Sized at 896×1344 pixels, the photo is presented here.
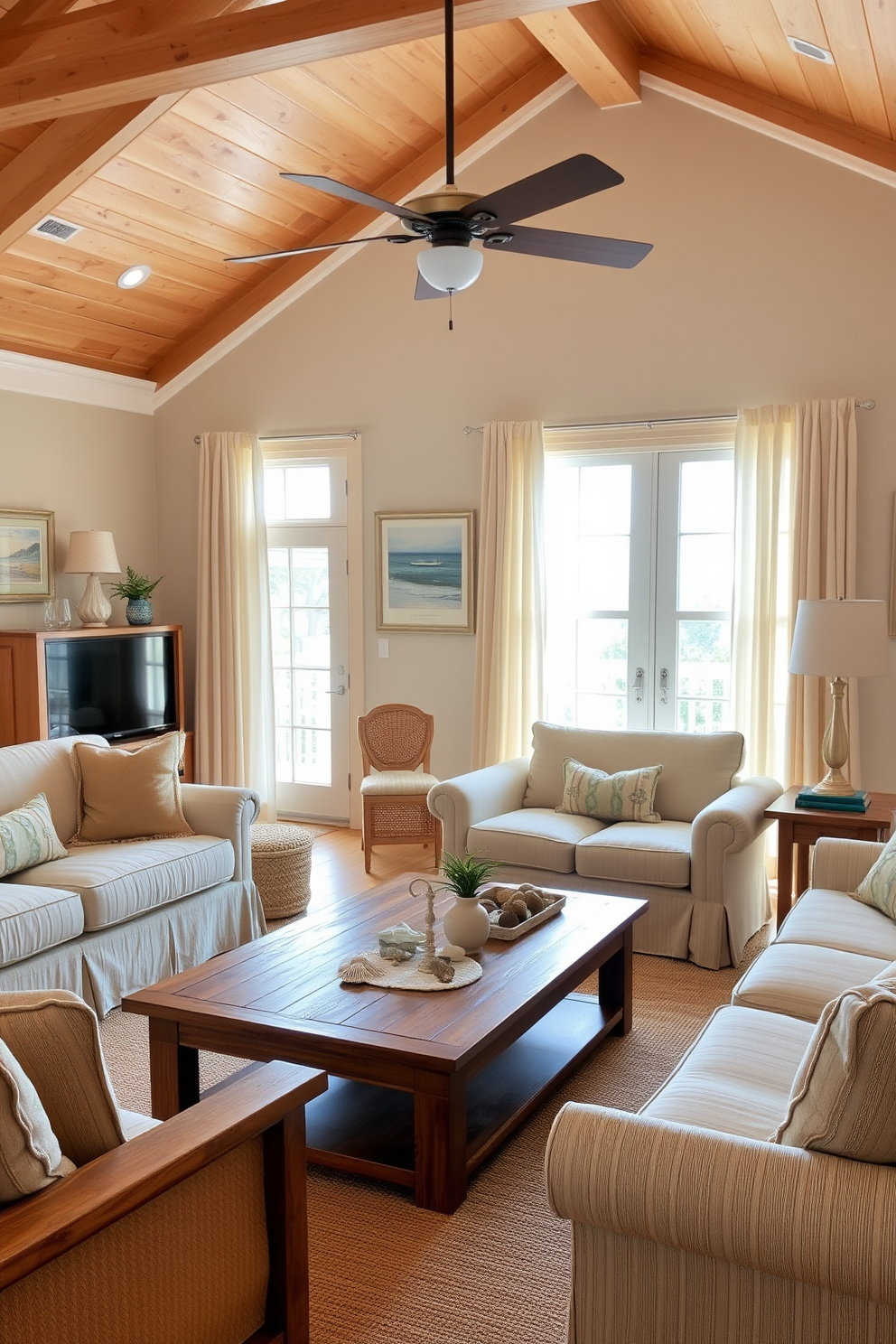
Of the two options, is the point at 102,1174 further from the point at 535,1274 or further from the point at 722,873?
the point at 722,873

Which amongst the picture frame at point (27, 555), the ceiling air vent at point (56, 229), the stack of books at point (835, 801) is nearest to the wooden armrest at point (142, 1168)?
the stack of books at point (835, 801)

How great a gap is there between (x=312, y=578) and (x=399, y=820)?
1.80 meters

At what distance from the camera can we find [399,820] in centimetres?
591

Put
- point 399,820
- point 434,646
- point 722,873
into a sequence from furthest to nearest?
point 434,646 → point 399,820 → point 722,873

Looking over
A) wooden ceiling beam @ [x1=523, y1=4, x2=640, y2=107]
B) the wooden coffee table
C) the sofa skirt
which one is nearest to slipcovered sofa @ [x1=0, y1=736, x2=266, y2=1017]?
the sofa skirt

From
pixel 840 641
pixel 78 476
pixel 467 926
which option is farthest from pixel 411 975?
pixel 78 476

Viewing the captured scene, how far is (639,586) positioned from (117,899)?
3.25 m

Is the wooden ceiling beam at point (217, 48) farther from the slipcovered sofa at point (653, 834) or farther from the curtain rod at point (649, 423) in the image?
the slipcovered sofa at point (653, 834)

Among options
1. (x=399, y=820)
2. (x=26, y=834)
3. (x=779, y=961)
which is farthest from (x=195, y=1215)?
(x=399, y=820)

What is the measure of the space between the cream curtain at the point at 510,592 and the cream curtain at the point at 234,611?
154 cm

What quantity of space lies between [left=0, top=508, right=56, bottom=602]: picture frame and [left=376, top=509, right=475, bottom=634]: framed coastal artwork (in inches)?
75.0

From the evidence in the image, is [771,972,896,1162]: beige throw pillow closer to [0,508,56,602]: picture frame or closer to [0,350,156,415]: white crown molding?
[0,508,56,602]: picture frame

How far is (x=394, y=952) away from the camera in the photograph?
10.8 feet

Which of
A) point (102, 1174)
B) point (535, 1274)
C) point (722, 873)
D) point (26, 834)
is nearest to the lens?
point (102, 1174)
